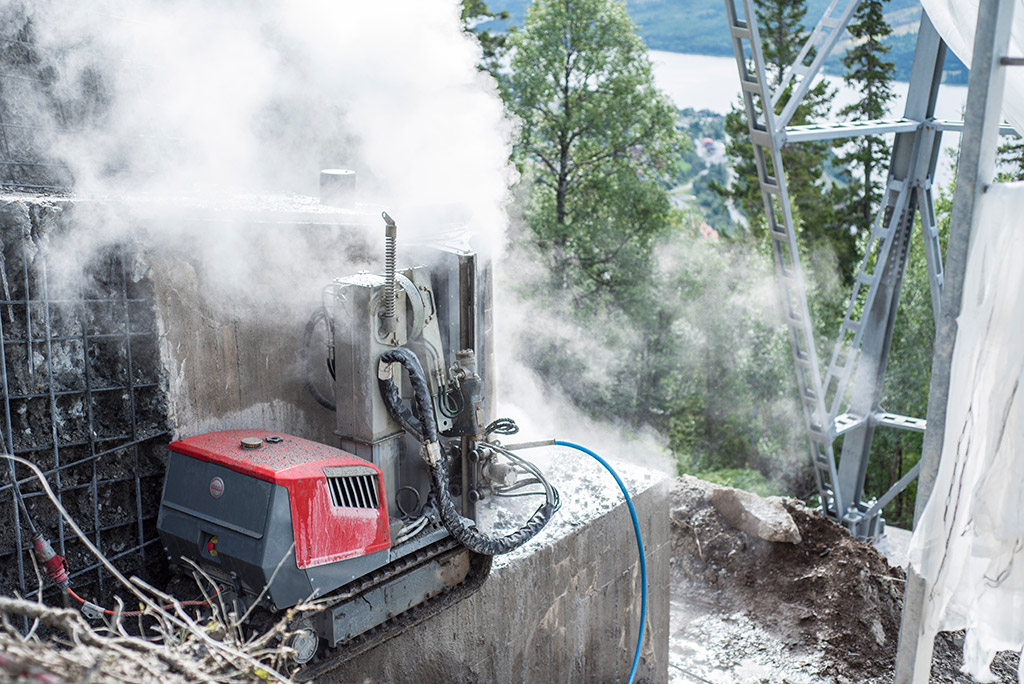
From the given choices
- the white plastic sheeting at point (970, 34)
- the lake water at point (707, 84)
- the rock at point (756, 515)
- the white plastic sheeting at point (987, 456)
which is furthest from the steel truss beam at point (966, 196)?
the lake water at point (707, 84)

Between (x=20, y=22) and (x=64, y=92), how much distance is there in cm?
44

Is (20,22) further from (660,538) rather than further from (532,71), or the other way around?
(532,71)

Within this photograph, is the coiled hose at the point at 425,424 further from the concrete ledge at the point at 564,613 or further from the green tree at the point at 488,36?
the green tree at the point at 488,36

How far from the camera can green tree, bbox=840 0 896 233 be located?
2109 cm

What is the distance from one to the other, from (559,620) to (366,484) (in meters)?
2.04

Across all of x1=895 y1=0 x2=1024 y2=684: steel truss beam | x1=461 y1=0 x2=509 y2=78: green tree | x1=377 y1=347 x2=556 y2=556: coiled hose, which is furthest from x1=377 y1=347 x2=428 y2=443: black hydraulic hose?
x1=461 y1=0 x2=509 y2=78: green tree

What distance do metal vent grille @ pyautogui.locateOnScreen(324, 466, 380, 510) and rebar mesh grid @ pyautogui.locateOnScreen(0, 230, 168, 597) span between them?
37.4 inches

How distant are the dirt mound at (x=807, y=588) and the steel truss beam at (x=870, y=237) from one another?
1.44 meters

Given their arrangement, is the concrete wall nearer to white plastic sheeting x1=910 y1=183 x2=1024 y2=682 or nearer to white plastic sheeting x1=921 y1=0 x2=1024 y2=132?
white plastic sheeting x1=910 y1=183 x2=1024 y2=682

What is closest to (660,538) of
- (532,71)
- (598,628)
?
(598,628)

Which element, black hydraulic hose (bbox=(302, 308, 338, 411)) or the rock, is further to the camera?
the rock

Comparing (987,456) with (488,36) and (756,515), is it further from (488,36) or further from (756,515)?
(488,36)

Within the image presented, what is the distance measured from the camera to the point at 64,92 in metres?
5.48

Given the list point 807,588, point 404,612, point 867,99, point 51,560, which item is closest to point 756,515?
point 807,588
